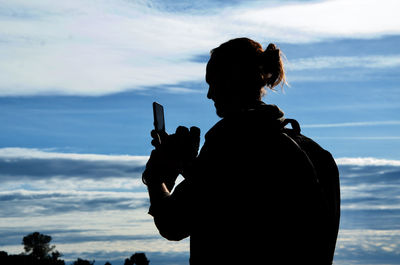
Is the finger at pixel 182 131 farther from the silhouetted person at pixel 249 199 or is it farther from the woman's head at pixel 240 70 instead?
the silhouetted person at pixel 249 199

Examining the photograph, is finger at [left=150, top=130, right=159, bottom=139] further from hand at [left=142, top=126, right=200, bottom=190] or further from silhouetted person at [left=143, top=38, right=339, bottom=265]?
silhouetted person at [left=143, top=38, right=339, bottom=265]

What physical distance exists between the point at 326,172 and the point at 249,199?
0.87m

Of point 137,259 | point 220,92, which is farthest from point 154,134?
point 137,259

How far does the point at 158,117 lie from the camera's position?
5645 mm

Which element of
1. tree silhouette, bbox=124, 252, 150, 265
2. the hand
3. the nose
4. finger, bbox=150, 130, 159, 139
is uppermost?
tree silhouette, bbox=124, 252, 150, 265

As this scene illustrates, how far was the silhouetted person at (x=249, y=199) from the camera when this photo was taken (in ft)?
14.2

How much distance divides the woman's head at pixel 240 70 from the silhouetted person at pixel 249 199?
11 mm

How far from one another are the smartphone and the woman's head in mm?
857

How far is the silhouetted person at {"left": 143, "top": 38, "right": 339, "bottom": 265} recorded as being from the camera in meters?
4.33

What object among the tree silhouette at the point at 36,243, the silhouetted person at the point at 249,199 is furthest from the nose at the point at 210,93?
the tree silhouette at the point at 36,243

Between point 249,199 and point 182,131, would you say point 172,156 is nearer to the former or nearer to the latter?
point 182,131

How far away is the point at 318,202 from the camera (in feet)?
14.9

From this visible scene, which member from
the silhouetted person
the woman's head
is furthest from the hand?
the woman's head

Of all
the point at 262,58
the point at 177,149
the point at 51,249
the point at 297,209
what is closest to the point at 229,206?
the point at 297,209
